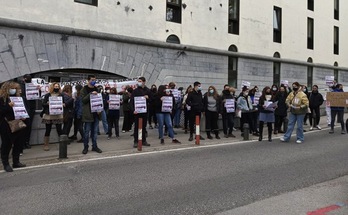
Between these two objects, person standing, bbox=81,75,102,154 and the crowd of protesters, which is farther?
person standing, bbox=81,75,102,154

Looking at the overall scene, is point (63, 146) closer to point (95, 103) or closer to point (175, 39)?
point (95, 103)

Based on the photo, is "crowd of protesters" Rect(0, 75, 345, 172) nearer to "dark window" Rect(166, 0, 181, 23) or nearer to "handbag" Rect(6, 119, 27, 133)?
"handbag" Rect(6, 119, 27, 133)

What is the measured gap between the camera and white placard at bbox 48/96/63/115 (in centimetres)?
873

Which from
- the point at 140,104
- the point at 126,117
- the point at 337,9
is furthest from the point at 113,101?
the point at 337,9

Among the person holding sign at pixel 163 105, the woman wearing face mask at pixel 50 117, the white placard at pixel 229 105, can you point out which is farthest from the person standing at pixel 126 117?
the white placard at pixel 229 105

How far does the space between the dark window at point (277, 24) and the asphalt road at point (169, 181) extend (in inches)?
660

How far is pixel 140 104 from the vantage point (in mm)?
9219

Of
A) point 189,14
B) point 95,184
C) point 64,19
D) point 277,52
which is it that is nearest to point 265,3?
point 277,52

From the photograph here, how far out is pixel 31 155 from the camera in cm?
838

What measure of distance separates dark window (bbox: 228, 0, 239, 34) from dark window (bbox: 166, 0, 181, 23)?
13.6 feet

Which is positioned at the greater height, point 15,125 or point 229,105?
point 229,105

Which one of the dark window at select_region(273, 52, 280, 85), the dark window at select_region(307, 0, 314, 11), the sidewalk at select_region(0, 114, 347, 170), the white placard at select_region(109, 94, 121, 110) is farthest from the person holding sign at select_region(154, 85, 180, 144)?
the dark window at select_region(307, 0, 314, 11)

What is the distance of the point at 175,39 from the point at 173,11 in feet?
4.88

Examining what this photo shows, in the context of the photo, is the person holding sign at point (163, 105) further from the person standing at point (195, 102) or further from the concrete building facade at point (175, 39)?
the concrete building facade at point (175, 39)
